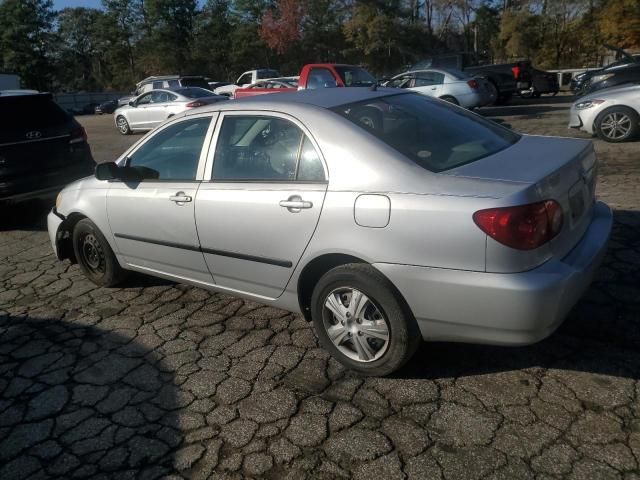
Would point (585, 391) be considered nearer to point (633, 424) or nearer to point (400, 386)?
point (633, 424)

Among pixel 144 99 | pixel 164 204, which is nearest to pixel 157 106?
pixel 144 99

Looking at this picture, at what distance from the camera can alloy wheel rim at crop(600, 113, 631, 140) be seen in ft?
29.7

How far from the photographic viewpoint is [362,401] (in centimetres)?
289

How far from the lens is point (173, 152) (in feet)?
13.1

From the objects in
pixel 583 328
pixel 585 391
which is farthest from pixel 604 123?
pixel 585 391

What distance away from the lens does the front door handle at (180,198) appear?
11.8 feet

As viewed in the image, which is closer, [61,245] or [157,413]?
[157,413]

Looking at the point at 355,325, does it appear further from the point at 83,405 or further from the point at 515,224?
the point at 83,405

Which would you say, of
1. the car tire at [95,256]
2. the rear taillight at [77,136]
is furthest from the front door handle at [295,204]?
the rear taillight at [77,136]

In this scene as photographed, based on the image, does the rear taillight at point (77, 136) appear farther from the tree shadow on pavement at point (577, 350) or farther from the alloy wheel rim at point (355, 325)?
the tree shadow on pavement at point (577, 350)

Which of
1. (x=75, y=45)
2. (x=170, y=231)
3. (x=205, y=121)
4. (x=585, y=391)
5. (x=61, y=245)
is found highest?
(x=75, y=45)

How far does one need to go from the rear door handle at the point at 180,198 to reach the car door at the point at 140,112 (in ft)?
47.0

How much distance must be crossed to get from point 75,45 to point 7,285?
82.4m

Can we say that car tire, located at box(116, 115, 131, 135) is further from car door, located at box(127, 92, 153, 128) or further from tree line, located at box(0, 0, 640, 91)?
tree line, located at box(0, 0, 640, 91)
